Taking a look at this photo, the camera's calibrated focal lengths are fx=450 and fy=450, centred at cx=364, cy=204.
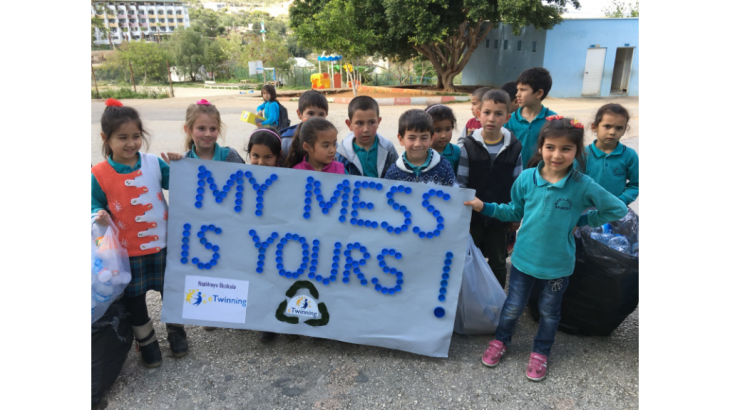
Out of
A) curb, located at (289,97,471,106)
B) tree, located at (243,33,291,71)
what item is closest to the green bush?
tree, located at (243,33,291,71)

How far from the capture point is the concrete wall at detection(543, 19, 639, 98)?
18.7m

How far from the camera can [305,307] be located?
2.62m

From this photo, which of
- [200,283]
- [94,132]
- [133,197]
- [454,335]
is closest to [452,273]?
[454,335]

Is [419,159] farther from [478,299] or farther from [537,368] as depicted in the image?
[537,368]

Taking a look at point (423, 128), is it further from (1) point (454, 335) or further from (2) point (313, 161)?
(1) point (454, 335)

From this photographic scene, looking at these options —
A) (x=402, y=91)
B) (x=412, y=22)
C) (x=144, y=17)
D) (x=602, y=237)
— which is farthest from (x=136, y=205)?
(x=144, y=17)

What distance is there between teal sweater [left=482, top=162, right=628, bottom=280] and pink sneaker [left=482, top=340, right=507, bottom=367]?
488 millimetres

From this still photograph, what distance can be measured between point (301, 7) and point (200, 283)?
2014cm

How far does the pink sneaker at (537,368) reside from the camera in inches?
96.6

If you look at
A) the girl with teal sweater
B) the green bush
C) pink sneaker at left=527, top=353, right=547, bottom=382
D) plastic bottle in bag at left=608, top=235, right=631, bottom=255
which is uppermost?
the green bush

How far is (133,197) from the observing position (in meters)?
2.45

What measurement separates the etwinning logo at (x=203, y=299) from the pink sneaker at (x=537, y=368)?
1692 millimetres

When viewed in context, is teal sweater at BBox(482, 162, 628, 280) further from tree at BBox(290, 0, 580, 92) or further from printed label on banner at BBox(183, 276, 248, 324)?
tree at BBox(290, 0, 580, 92)

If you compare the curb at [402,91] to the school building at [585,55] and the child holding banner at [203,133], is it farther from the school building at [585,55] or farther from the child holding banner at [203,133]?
the child holding banner at [203,133]
